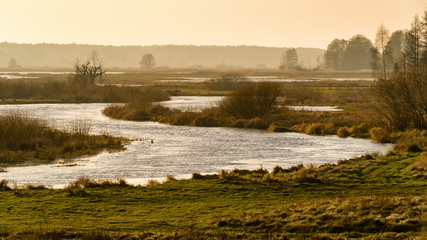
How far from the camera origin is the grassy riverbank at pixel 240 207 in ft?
51.2

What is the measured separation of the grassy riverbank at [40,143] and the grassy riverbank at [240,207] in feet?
40.3

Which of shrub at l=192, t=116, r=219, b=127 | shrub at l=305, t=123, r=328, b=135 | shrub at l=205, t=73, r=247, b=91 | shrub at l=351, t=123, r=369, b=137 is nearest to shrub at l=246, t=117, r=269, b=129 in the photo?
shrub at l=192, t=116, r=219, b=127

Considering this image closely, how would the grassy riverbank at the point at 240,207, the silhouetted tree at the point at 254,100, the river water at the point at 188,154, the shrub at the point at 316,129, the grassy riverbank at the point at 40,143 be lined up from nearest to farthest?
the grassy riverbank at the point at 240,207 < the river water at the point at 188,154 < the grassy riverbank at the point at 40,143 < the shrub at the point at 316,129 < the silhouetted tree at the point at 254,100

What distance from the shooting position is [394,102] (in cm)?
4494

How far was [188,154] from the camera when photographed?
3838 centimetres

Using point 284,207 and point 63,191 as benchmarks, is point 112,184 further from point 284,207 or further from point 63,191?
point 284,207

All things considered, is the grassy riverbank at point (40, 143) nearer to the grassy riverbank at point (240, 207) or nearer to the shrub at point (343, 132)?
the grassy riverbank at point (240, 207)

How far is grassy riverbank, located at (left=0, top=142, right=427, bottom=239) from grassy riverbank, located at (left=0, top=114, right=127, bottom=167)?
12.3 metres

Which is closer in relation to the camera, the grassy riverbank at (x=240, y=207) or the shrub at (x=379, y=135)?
the grassy riverbank at (x=240, y=207)

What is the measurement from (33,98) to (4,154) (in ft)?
186

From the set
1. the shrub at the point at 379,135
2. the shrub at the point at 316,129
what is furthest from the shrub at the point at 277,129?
the shrub at the point at 379,135

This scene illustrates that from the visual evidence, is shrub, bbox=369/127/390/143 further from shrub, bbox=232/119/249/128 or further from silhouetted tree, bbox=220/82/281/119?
silhouetted tree, bbox=220/82/281/119

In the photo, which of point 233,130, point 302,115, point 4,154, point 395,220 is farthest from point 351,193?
point 302,115

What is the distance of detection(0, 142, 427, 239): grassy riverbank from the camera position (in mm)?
15594
